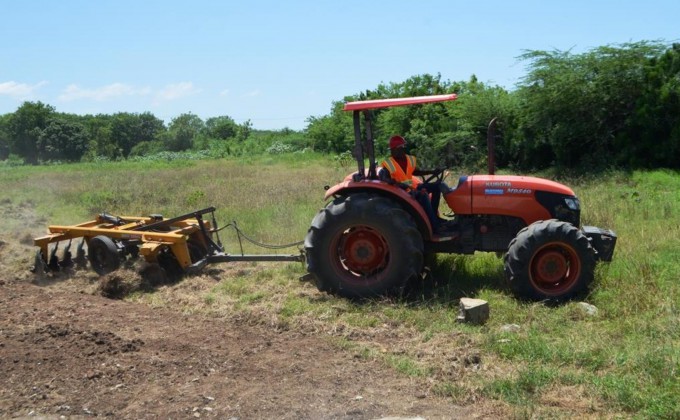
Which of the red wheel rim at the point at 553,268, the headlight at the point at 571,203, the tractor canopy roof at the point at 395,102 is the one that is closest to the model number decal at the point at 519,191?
the headlight at the point at 571,203

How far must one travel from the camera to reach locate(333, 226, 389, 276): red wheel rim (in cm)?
721

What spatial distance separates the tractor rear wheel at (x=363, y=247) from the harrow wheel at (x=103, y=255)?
2.64m

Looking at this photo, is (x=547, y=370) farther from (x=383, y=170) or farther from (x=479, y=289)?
(x=383, y=170)

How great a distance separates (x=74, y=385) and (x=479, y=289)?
4.12 meters

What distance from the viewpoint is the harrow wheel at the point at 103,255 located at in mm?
8273

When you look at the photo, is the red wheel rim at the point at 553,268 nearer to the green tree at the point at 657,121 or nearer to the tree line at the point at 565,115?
the tree line at the point at 565,115

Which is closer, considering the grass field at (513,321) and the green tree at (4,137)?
the grass field at (513,321)

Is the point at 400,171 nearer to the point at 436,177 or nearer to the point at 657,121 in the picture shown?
the point at 436,177

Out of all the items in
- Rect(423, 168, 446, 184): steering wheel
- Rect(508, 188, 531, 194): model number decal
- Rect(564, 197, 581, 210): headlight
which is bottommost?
Rect(564, 197, 581, 210): headlight

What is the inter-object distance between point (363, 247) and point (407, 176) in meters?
0.90

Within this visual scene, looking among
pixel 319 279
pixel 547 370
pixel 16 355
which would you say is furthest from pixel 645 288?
pixel 16 355

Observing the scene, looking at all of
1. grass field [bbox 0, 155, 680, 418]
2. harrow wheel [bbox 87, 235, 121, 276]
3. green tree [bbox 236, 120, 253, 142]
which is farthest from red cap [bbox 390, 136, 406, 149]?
green tree [bbox 236, 120, 253, 142]

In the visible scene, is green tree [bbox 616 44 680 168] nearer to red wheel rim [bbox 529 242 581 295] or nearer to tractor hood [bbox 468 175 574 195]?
tractor hood [bbox 468 175 574 195]

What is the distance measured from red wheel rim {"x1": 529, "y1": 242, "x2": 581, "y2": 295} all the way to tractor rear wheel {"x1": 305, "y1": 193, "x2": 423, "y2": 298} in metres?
1.16
